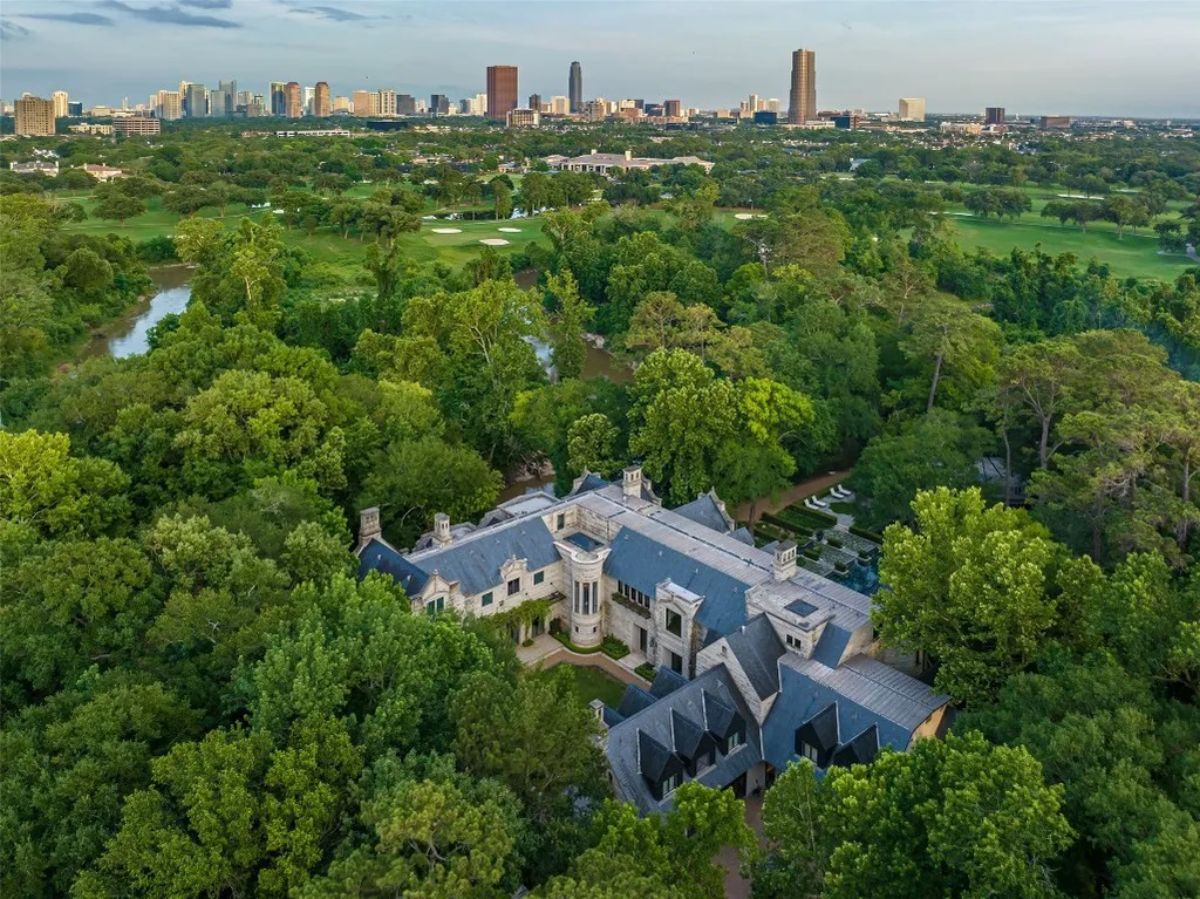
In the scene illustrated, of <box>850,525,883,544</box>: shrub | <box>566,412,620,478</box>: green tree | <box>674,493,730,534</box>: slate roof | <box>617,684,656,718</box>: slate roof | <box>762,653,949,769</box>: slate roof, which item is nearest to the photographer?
<box>762,653,949,769</box>: slate roof

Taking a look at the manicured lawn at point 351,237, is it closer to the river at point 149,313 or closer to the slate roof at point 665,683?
the river at point 149,313

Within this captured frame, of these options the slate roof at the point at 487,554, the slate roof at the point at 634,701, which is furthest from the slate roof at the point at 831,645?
the slate roof at the point at 487,554

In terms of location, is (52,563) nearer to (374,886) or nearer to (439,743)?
(439,743)

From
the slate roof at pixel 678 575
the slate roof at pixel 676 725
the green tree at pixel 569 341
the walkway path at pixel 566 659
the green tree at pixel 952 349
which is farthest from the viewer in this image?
the green tree at pixel 569 341

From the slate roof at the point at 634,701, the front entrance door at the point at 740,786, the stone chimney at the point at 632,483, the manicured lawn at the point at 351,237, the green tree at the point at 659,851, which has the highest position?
the manicured lawn at the point at 351,237

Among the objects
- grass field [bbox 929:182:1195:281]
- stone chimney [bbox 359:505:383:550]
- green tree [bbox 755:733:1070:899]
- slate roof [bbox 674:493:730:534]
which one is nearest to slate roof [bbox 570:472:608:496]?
slate roof [bbox 674:493:730:534]

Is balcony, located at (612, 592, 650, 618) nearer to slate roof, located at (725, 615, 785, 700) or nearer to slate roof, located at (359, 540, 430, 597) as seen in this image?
slate roof, located at (725, 615, 785, 700)

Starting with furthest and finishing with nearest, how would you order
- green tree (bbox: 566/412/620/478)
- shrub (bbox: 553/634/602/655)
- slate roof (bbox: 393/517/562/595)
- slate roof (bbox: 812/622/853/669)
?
green tree (bbox: 566/412/620/478), shrub (bbox: 553/634/602/655), slate roof (bbox: 393/517/562/595), slate roof (bbox: 812/622/853/669)

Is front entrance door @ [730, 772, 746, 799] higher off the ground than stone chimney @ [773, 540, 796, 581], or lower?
lower
